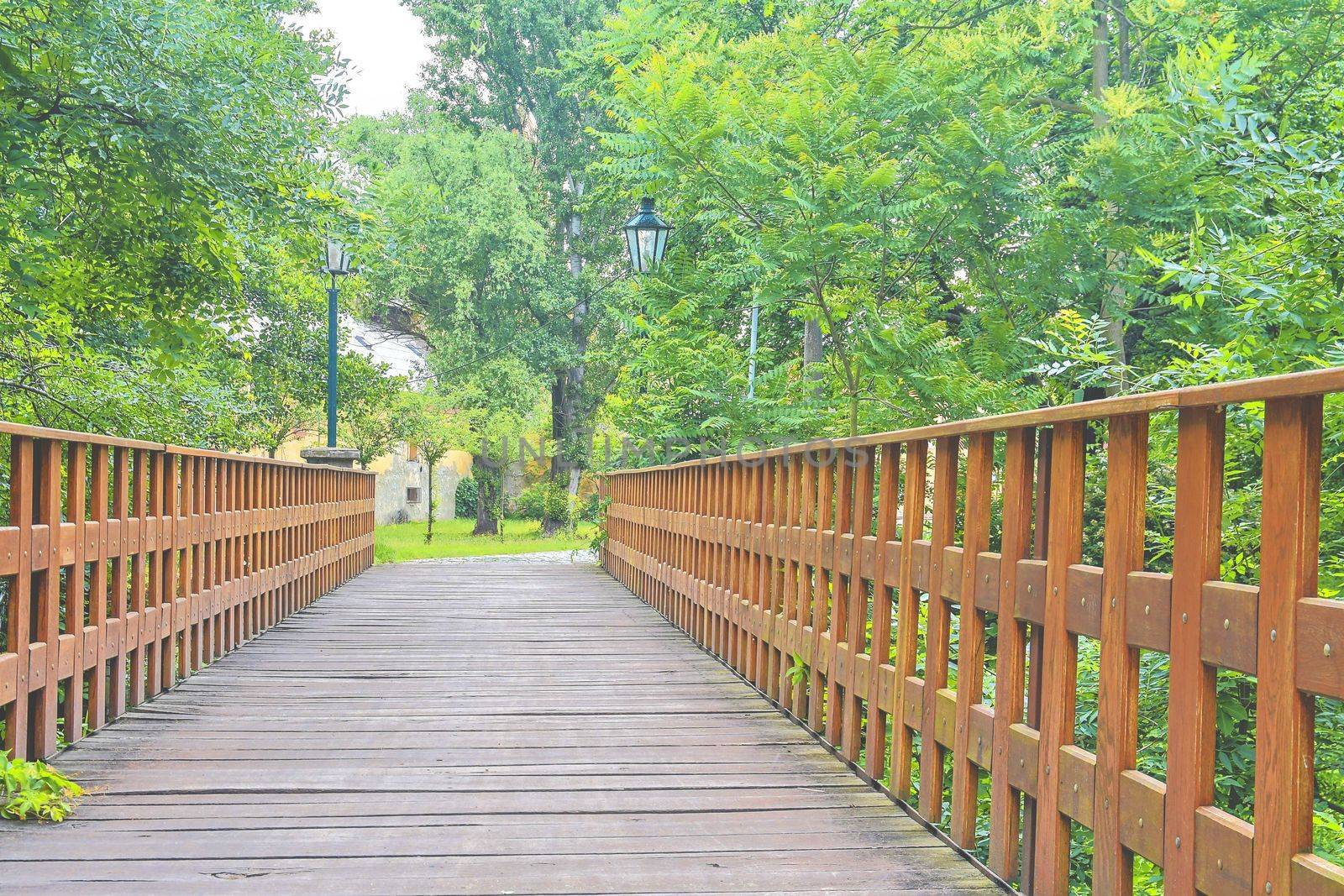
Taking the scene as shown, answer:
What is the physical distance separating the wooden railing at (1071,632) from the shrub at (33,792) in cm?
255

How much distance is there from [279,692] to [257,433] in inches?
378

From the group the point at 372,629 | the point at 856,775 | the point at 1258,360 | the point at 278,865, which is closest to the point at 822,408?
the point at 372,629

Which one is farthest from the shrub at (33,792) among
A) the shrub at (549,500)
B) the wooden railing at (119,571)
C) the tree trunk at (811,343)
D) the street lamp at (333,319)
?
the shrub at (549,500)

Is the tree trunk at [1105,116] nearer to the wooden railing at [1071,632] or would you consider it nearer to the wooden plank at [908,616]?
the wooden railing at [1071,632]

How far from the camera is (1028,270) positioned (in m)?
8.55

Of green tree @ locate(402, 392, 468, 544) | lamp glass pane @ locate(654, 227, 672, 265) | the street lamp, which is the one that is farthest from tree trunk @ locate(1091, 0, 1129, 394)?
green tree @ locate(402, 392, 468, 544)

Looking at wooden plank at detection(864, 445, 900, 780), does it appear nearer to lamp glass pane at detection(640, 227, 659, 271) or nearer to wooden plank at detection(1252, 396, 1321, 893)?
wooden plank at detection(1252, 396, 1321, 893)

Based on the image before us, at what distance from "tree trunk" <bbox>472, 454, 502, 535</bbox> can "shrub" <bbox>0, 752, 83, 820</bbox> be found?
2662 centimetres

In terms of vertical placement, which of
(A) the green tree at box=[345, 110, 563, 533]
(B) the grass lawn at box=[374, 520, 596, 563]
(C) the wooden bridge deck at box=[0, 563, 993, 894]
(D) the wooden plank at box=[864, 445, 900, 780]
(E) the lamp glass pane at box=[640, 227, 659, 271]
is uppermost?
(A) the green tree at box=[345, 110, 563, 533]

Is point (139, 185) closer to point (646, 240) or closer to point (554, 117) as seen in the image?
point (646, 240)

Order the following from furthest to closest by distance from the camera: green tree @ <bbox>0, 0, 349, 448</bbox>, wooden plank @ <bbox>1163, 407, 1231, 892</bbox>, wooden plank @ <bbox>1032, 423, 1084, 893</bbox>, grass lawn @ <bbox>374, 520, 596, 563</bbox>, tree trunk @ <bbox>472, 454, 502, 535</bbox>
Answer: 1. tree trunk @ <bbox>472, 454, 502, 535</bbox>
2. grass lawn @ <bbox>374, 520, 596, 563</bbox>
3. green tree @ <bbox>0, 0, 349, 448</bbox>
4. wooden plank @ <bbox>1032, 423, 1084, 893</bbox>
5. wooden plank @ <bbox>1163, 407, 1231, 892</bbox>

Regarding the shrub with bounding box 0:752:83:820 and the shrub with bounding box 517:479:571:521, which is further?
the shrub with bounding box 517:479:571:521

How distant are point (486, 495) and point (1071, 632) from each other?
3268 cm

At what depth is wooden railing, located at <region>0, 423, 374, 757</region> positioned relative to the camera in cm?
408
